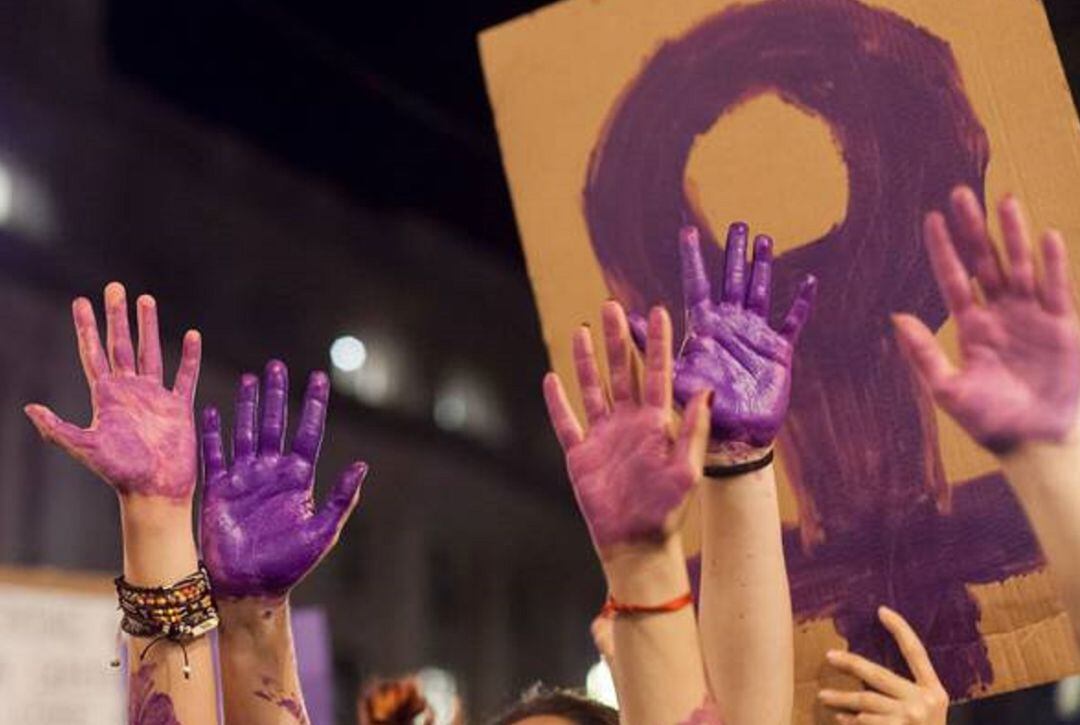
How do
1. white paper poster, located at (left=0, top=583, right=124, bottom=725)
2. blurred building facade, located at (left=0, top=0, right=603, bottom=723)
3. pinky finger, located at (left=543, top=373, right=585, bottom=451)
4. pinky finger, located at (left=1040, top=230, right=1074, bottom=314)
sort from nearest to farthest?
pinky finger, located at (left=1040, top=230, right=1074, bottom=314) → pinky finger, located at (left=543, top=373, right=585, bottom=451) → white paper poster, located at (left=0, top=583, right=124, bottom=725) → blurred building facade, located at (left=0, top=0, right=603, bottom=723)

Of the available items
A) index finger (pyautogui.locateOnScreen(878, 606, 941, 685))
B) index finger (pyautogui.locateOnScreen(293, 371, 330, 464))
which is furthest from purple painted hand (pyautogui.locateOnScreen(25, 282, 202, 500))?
index finger (pyautogui.locateOnScreen(878, 606, 941, 685))

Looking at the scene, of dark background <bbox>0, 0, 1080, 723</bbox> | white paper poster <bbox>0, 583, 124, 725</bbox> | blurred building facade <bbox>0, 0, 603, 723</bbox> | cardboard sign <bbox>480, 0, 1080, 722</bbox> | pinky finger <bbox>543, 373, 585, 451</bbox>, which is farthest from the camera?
blurred building facade <bbox>0, 0, 603, 723</bbox>

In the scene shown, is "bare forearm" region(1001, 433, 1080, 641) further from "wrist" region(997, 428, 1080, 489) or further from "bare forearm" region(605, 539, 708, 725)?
"bare forearm" region(605, 539, 708, 725)

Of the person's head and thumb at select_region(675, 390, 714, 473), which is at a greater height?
thumb at select_region(675, 390, 714, 473)

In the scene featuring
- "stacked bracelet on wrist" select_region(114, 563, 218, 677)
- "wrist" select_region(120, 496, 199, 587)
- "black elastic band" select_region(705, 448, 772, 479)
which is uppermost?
"wrist" select_region(120, 496, 199, 587)

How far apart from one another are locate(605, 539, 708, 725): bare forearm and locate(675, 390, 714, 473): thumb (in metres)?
0.07

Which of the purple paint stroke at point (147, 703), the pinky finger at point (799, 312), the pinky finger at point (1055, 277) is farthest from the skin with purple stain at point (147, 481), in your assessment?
the pinky finger at point (1055, 277)

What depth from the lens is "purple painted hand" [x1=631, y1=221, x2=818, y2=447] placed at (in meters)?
1.35

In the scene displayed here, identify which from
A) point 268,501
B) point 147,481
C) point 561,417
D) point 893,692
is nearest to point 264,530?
point 268,501

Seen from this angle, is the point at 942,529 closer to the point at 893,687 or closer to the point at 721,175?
the point at 893,687

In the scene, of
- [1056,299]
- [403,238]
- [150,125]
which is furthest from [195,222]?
[1056,299]

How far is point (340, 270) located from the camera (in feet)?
41.7

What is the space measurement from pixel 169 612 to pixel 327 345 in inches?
440

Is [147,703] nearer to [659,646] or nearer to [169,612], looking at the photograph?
[169,612]
